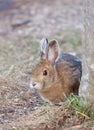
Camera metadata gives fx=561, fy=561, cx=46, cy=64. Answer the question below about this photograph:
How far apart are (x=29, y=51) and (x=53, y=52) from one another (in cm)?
362

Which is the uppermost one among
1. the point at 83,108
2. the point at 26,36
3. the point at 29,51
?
the point at 26,36

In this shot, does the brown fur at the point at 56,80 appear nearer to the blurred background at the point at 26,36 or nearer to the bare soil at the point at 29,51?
the bare soil at the point at 29,51

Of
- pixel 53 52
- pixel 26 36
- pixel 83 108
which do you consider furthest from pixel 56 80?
pixel 26 36

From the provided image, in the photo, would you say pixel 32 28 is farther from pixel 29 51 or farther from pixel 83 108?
pixel 83 108

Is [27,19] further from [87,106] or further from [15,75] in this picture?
[87,106]

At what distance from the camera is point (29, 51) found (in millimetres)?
10242

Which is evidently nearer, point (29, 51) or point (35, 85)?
point (35, 85)

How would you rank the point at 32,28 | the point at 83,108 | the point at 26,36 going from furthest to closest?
the point at 32,28
the point at 26,36
the point at 83,108

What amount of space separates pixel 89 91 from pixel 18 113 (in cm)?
108

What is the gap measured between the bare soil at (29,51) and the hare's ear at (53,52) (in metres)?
0.55

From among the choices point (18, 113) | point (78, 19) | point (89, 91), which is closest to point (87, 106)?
point (89, 91)

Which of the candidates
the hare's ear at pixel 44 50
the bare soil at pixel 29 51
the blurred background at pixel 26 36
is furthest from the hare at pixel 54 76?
the blurred background at pixel 26 36

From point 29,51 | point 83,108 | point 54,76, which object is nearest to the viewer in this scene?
point 83,108

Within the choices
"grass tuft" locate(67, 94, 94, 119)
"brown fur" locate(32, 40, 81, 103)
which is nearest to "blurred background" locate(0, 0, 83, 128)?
"brown fur" locate(32, 40, 81, 103)
